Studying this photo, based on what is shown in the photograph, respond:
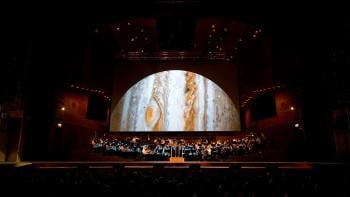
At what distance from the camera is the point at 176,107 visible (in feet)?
50.8

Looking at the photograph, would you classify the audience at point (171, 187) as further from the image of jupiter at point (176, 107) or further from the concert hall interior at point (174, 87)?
the image of jupiter at point (176, 107)

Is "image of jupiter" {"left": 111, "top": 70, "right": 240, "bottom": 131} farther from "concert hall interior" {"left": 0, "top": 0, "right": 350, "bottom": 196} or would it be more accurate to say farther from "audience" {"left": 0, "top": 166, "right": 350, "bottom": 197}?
"audience" {"left": 0, "top": 166, "right": 350, "bottom": 197}

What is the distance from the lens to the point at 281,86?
1473 centimetres

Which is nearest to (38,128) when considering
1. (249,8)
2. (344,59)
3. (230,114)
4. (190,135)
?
(190,135)

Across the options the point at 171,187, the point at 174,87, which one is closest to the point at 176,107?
the point at 174,87

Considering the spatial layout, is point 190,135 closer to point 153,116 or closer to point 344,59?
point 153,116

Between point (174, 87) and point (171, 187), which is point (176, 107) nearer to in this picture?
point (174, 87)

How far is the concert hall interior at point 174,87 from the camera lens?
11672 mm

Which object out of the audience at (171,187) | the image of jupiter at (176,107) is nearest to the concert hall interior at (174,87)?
the image of jupiter at (176,107)

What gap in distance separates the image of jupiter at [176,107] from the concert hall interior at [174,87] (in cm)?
6

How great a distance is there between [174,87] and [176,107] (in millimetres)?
1151

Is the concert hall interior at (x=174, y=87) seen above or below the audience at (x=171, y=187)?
above

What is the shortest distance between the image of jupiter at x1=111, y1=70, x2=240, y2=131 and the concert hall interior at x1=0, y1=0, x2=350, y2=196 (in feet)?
0.18

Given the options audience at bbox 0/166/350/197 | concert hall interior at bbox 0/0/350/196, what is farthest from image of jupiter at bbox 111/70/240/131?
audience at bbox 0/166/350/197
